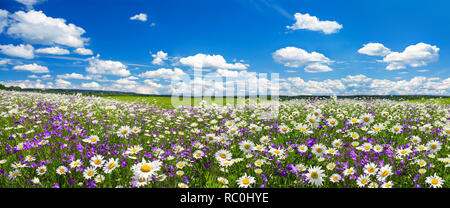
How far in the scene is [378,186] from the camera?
9.34ft

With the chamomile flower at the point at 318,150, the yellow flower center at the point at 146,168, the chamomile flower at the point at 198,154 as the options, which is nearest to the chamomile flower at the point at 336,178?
the chamomile flower at the point at 318,150

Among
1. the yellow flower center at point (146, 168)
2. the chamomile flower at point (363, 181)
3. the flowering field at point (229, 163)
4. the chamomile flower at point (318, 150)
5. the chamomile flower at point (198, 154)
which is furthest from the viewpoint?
the chamomile flower at point (198, 154)

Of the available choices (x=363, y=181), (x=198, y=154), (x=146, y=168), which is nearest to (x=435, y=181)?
(x=363, y=181)

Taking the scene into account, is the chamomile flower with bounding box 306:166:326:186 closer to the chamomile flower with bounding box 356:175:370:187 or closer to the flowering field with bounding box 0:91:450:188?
the flowering field with bounding box 0:91:450:188

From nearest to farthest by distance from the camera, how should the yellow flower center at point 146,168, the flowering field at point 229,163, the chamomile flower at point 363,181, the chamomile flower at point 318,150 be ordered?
the yellow flower center at point 146,168 → the chamomile flower at point 363,181 → the flowering field at point 229,163 → the chamomile flower at point 318,150

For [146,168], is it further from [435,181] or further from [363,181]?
[435,181]

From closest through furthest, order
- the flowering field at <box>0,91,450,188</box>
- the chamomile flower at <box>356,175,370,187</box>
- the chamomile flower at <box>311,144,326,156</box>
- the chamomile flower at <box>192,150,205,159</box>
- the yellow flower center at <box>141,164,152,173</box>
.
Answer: the yellow flower center at <box>141,164,152,173</box> → the chamomile flower at <box>356,175,370,187</box> → the flowering field at <box>0,91,450,188</box> → the chamomile flower at <box>311,144,326,156</box> → the chamomile flower at <box>192,150,205,159</box>

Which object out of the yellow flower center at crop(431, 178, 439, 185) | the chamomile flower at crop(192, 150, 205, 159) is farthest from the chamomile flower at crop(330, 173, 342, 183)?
the chamomile flower at crop(192, 150, 205, 159)

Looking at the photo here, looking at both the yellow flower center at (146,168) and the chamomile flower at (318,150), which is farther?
the chamomile flower at (318,150)

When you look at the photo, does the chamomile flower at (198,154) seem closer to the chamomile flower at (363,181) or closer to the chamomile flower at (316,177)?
the chamomile flower at (316,177)
